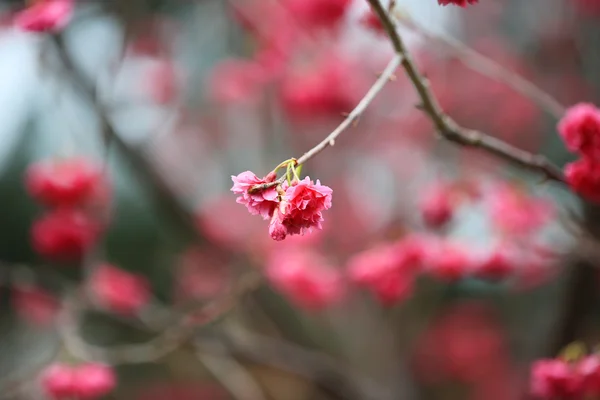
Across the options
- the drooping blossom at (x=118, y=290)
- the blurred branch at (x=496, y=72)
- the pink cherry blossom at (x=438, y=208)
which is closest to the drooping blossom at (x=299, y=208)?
the blurred branch at (x=496, y=72)

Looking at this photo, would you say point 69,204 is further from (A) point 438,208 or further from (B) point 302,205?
(B) point 302,205

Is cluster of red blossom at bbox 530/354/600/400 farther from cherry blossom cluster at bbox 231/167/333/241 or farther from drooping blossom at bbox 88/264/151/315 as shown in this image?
drooping blossom at bbox 88/264/151/315

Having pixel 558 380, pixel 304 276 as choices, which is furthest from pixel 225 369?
pixel 558 380

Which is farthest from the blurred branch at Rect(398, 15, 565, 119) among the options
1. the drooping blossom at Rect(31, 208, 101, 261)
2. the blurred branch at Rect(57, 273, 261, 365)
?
the drooping blossom at Rect(31, 208, 101, 261)

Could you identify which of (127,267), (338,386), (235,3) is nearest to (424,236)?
(338,386)

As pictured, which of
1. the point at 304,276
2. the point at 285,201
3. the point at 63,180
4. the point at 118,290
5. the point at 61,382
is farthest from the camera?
the point at 118,290

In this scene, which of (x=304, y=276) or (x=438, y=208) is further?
(x=304, y=276)

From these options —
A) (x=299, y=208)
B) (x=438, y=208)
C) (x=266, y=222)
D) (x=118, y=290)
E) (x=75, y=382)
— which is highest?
(x=266, y=222)
